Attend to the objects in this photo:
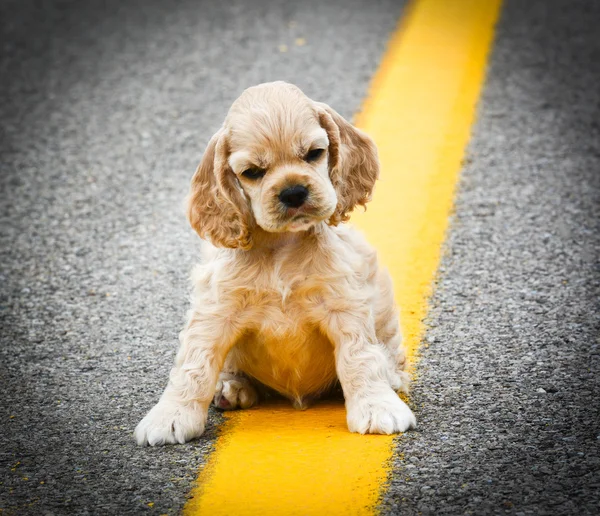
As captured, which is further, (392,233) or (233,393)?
(392,233)

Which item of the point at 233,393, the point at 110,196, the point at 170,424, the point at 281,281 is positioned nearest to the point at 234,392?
the point at 233,393

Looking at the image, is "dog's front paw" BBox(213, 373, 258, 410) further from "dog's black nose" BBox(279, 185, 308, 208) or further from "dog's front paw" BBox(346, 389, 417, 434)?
"dog's black nose" BBox(279, 185, 308, 208)

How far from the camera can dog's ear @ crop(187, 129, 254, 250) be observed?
3.91 meters

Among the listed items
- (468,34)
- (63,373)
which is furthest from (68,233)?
(468,34)

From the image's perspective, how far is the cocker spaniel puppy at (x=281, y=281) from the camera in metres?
3.75

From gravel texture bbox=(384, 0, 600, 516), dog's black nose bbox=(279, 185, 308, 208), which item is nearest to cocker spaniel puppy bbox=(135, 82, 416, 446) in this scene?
dog's black nose bbox=(279, 185, 308, 208)

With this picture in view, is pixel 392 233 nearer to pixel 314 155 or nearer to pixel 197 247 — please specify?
pixel 197 247

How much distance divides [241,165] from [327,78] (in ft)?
13.8

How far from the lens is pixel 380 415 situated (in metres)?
3.73

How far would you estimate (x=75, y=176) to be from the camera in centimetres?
677

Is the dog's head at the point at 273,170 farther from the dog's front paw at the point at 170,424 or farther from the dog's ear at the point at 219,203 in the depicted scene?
the dog's front paw at the point at 170,424

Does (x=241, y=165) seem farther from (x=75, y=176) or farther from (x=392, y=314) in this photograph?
(x=75, y=176)

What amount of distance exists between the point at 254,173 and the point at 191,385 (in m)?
0.84

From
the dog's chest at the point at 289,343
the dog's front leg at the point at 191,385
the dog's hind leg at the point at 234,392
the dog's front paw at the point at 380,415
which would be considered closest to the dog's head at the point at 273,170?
the dog's chest at the point at 289,343
